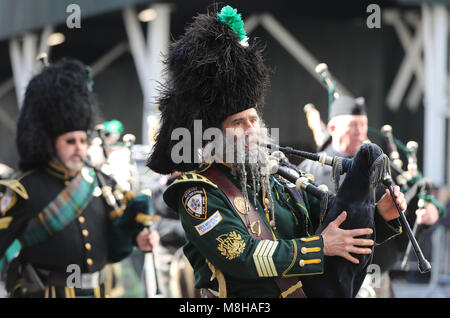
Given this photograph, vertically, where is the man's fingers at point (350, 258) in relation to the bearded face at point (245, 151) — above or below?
Result: below

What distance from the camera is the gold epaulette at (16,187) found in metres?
4.70

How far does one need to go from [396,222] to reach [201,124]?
0.98 meters

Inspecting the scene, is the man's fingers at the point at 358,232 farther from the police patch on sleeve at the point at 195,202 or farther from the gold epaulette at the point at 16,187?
the gold epaulette at the point at 16,187

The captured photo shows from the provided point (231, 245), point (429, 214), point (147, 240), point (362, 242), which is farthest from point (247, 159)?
point (429, 214)

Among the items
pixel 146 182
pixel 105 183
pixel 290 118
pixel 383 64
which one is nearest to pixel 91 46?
pixel 290 118

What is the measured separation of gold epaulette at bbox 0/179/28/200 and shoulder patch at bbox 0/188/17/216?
0.03 metres

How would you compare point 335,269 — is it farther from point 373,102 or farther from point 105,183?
point 373,102

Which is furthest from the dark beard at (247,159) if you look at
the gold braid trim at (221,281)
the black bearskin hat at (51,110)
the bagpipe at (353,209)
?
the black bearskin hat at (51,110)

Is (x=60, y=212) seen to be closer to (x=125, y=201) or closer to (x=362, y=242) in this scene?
(x=125, y=201)

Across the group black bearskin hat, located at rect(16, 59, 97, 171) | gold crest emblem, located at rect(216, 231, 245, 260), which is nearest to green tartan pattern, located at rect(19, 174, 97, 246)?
black bearskin hat, located at rect(16, 59, 97, 171)

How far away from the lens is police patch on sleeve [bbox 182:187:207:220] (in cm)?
312

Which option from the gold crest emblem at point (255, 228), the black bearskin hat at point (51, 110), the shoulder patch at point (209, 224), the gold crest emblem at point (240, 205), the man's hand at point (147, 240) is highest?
the black bearskin hat at point (51, 110)

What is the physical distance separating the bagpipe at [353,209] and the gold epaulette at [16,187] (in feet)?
7.35

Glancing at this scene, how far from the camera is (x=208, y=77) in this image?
3225mm
